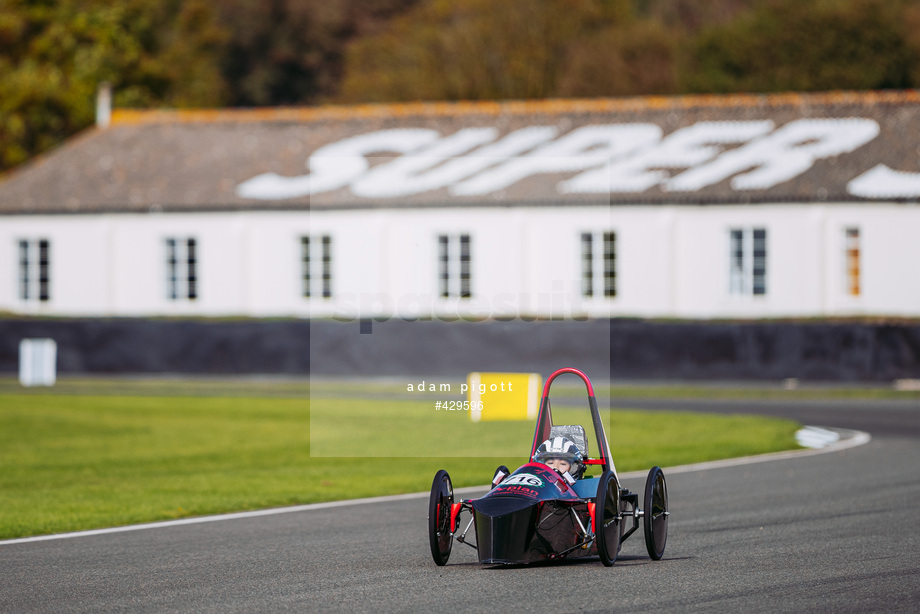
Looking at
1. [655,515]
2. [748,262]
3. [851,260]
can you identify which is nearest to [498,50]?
[748,262]

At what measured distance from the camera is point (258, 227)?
36875 mm

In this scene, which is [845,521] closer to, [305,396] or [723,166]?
[305,396]

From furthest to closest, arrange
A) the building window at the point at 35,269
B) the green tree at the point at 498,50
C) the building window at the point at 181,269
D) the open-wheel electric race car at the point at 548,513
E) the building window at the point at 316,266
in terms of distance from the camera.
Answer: the green tree at the point at 498,50 → the building window at the point at 35,269 → the building window at the point at 181,269 → the building window at the point at 316,266 → the open-wheel electric race car at the point at 548,513

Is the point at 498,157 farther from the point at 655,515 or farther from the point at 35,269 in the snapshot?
the point at 655,515

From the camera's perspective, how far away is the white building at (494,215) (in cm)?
3381

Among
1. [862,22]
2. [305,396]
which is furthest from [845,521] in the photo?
[862,22]

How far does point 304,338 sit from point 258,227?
4891 mm

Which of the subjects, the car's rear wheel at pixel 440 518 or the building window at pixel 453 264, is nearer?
the car's rear wheel at pixel 440 518

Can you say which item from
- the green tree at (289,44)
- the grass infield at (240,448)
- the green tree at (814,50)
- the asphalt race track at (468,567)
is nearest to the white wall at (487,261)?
the grass infield at (240,448)

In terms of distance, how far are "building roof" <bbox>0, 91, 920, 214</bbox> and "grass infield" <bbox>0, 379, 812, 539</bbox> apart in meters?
9.06

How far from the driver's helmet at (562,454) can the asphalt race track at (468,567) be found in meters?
0.64

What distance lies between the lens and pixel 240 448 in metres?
19.3

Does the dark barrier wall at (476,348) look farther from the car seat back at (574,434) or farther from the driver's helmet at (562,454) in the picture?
the driver's helmet at (562,454)

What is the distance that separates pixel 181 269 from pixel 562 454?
28.7 meters
